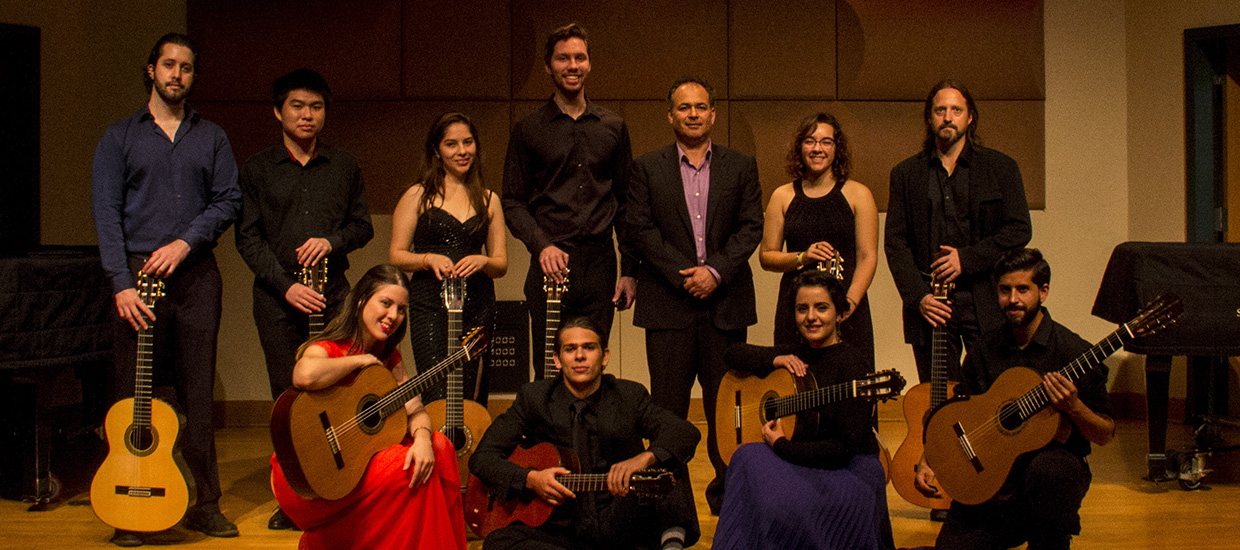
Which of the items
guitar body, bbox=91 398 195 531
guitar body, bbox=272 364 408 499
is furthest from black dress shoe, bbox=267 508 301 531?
guitar body, bbox=272 364 408 499

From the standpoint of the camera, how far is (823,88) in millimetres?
5410

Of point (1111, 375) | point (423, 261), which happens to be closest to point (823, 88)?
point (1111, 375)

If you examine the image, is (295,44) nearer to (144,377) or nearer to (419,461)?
(144,377)

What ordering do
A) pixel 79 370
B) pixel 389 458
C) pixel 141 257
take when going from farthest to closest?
pixel 79 370
pixel 141 257
pixel 389 458

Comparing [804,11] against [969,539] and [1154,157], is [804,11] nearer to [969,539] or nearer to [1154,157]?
[1154,157]

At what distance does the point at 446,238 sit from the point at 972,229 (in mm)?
1892

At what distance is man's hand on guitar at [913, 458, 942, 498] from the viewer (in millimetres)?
3133

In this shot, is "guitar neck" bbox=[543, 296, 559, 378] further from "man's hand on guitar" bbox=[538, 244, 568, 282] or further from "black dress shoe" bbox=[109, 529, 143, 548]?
"black dress shoe" bbox=[109, 529, 143, 548]

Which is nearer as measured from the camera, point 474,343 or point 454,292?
point 474,343

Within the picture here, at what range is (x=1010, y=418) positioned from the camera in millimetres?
2850

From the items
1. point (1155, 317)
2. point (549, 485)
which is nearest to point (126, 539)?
point (549, 485)

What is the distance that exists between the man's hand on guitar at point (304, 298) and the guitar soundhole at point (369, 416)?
2.42 ft

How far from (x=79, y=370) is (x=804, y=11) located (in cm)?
395

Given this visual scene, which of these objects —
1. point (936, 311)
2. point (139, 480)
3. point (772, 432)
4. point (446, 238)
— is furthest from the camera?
point (446, 238)
